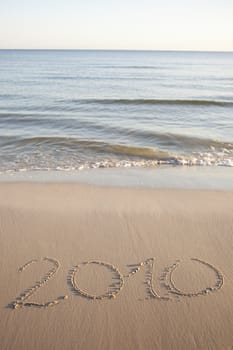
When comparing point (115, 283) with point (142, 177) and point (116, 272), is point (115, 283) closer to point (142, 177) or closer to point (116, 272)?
point (116, 272)

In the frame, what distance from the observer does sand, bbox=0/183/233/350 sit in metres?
2.80

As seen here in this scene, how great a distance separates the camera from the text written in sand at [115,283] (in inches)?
124

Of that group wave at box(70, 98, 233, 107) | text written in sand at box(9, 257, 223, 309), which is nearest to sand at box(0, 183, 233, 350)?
text written in sand at box(9, 257, 223, 309)

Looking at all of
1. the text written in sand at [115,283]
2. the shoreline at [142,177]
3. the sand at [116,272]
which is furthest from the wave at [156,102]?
the text written in sand at [115,283]

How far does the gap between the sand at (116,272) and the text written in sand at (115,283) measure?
0.04 ft

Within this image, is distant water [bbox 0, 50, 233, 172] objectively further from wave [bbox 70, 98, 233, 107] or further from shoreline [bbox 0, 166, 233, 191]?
shoreline [bbox 0, 166, 233, 191]

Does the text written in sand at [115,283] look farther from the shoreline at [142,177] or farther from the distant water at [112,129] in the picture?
the distant water at [112,129]

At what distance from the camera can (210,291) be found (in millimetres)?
3250

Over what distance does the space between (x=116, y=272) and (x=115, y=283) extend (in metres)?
0.18

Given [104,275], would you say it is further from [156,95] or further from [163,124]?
[156,95]

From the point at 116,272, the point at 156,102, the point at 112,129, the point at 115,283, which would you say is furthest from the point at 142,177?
the point at 156,102

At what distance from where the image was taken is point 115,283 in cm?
337

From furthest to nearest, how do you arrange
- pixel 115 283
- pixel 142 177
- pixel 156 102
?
pixel 156 102
pixel 142 177
pixel 115 283

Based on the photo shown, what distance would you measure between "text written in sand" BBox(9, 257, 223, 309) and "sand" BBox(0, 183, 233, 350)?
0.04 feet
